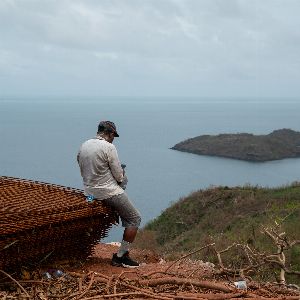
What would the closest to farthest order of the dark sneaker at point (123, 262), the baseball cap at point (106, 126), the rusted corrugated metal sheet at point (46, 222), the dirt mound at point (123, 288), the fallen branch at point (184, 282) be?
the dirt mound at point (123, 288)
the fallen branch at point (184, 282)
the rusted corrugated metal sheet at point (46, 222)
the baseball cap at point (106, 126)
the dark sneaker at point (123, 262)

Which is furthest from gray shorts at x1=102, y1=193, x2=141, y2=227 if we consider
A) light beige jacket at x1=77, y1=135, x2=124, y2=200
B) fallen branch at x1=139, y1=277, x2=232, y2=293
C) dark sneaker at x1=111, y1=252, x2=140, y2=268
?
fallen branch at x1=139, y1=277, x2=232, y2=293

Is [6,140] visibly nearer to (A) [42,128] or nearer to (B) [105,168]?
(A) [42,128]

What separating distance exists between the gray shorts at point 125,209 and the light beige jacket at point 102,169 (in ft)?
0.22

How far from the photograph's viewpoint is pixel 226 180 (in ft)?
268

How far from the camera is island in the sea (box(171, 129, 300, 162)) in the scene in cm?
10294

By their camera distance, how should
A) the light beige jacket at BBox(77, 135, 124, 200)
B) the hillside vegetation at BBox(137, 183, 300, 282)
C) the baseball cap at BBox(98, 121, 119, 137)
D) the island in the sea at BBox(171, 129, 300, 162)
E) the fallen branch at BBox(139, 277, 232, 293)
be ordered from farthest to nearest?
the island in the sea at BBox(171, 129, 300, 162), the hillside vegetation at BBox(137, 183, 300, 282), the baseball cap at BBox(98, 121, 119, 137), the light beige jacket at BBox(77, 135, 124, 200), the fallen branch at BBox(139, 277, 232, 293)

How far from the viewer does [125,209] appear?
6980mm

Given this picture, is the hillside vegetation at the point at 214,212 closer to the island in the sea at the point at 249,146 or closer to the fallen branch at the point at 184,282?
the fallen branch at the point at 184,282

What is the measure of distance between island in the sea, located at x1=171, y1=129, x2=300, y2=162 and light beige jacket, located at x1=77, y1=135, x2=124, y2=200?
95.6m

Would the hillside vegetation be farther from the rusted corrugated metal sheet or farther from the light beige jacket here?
the light beige jacket

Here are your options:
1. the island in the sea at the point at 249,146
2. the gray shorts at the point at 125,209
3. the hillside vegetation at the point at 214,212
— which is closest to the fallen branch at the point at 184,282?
the gray shorts at the point at 125,209

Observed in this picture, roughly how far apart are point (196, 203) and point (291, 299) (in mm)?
31540

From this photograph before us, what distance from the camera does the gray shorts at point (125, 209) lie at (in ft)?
22.7

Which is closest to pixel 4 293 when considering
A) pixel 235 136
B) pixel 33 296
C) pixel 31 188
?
pixel 33 296
